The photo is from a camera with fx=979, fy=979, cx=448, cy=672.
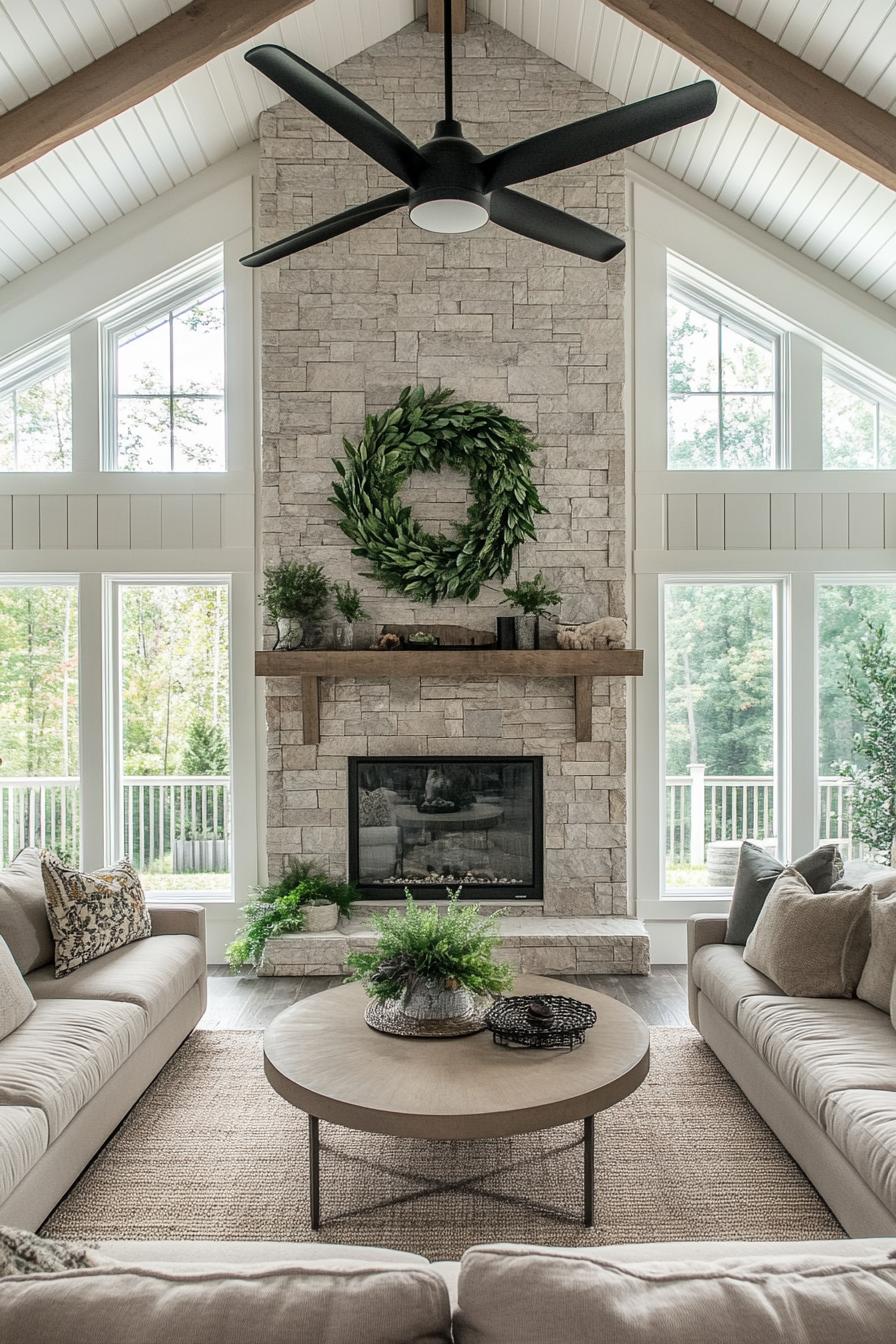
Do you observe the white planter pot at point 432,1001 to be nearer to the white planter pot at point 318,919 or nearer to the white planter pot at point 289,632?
the white planter pot at point 318,919

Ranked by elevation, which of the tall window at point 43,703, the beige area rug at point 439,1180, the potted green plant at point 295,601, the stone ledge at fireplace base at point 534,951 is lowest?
the beige area rug at point 439,1180

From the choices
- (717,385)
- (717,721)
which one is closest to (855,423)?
(717,385)

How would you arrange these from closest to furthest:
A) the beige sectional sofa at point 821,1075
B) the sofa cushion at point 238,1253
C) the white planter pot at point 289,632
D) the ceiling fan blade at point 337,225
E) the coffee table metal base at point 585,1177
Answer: the sofa cushion at point 238,1253 < the beige sectional sofa at point 821,1075 < the coffee table metal base at point 585,1177 < the ceiling fan blade at point 337,225 < the white planter pot at point 289,632

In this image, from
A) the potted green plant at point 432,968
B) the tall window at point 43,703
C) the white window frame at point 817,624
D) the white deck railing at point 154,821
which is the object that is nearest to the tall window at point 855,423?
the white window frame at point 817,624

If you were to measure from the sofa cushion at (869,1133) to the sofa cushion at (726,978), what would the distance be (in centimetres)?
76

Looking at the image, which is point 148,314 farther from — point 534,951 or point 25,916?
point 534,951

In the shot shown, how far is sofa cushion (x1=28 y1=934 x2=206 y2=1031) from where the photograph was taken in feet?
10.7

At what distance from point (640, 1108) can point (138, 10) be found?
4622 millimetres

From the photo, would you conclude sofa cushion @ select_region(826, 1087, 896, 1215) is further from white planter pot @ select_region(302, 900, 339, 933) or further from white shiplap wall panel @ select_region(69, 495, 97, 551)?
white shiplap wall panel @ select_region(69, 495, 97, 551)

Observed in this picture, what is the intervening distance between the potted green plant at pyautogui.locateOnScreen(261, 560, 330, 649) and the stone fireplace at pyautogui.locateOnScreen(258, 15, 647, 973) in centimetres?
13

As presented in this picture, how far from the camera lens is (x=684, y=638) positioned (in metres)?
5.28

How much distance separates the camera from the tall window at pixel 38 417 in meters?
5.21

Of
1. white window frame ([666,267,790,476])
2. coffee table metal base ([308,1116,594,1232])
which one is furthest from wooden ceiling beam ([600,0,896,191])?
coffee table metal base ([308,1116,594,1232])

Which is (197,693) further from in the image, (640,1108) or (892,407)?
(892,407)
